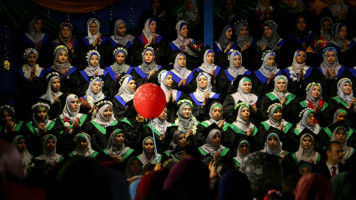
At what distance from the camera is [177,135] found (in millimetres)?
9375

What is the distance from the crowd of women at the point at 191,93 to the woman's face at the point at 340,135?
0.03m

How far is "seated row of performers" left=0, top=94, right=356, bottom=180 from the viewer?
893 centimetres

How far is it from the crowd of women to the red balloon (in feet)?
3.93

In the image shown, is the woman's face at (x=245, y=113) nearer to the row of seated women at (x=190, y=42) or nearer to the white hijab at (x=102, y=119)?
the row of seated women at (x=190, y=42)

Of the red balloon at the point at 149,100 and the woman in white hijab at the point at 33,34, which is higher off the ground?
the woman in white hijab at the point at 33,34

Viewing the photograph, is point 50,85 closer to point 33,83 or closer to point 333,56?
point 33,83

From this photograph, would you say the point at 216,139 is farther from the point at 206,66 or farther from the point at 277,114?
the point at 206,66

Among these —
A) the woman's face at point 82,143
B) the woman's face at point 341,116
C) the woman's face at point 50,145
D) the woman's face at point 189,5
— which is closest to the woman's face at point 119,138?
the woman's face at point 82,143

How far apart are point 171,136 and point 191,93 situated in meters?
1.03

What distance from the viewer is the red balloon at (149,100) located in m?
7.66

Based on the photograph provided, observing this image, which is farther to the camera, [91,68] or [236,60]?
[236,60]

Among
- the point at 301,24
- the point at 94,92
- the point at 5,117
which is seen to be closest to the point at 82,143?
the point at 94,92

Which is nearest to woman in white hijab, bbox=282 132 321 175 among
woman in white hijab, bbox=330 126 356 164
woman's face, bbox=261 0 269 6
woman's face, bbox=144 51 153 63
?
woman in white hijab, bbox=330 126 356 164

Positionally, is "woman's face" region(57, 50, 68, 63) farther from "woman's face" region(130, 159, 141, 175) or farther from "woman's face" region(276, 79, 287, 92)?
"woman's face" region(276, 79, 287, 92)
